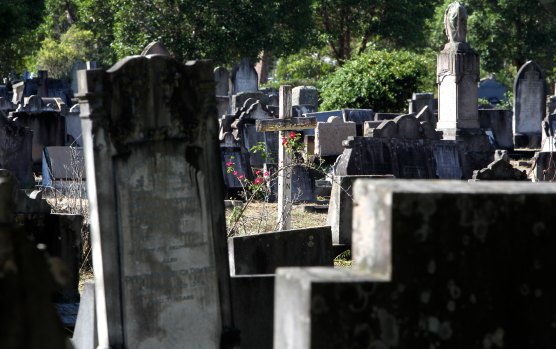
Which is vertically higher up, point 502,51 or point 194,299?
point 502,51

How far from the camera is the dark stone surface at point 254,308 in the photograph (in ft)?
23.3

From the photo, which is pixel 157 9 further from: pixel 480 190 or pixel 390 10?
pixel 480 190

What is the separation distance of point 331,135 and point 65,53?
1487 inches

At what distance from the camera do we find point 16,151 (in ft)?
63.1

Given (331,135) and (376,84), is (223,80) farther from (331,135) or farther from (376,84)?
(331,135)

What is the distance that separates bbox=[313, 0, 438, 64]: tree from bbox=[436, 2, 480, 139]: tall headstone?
91.8ft

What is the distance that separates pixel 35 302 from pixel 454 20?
2308 centimetres

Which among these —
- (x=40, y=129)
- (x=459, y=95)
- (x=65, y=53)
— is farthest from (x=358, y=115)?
(x=65, y=53)

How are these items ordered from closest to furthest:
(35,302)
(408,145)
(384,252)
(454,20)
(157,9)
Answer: (35,302) → (384,252) → (408,145) → (454,20) → (157,9)

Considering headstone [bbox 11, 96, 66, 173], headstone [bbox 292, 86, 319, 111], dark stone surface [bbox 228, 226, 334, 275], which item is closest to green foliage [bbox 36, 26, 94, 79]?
headstone [bbox 292, 86, 319, 111]

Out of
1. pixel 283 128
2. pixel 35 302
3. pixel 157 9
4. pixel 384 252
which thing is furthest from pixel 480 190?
pixel 157 9

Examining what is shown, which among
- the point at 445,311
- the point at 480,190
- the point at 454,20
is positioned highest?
the point at 454,20

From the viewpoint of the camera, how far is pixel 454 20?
24875mm

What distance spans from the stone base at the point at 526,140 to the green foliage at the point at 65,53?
31.8 metres
